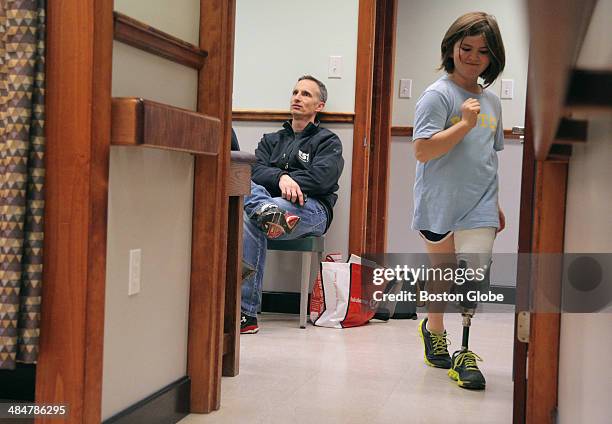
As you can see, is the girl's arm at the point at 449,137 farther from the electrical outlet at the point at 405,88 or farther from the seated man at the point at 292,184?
the electrical outlet at the point at 405,88

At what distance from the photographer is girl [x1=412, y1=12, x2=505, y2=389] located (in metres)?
2.60

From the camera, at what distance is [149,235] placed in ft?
5.93

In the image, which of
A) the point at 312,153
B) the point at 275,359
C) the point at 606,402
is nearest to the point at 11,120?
the point at 606,402

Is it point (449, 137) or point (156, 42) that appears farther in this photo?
point (449, 137)

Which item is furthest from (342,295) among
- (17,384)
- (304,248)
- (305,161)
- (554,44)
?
(554,44)

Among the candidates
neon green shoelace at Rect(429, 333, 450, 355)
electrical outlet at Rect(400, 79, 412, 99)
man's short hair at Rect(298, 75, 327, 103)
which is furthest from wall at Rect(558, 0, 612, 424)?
electrical outlet at Rect(400, 79, 412, 99)

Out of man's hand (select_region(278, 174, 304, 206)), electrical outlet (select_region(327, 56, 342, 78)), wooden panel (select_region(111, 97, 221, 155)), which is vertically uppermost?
electrical outlet (select_region(327, 56, 342, 78))

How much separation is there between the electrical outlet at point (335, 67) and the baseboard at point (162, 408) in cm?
224

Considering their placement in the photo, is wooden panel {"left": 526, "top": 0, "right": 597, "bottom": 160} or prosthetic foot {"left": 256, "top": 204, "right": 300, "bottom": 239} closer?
wooden panel {"left": 526, "top": 0, "right": 597, "bottom": 160}

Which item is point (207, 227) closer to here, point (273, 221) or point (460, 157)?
point (460, 157)

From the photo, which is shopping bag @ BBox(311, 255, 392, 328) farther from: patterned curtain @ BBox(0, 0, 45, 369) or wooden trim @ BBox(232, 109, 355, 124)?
patterned curtain @ BBox(0, 0, 45, 369)

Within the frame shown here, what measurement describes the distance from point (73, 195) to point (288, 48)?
8.84 feet

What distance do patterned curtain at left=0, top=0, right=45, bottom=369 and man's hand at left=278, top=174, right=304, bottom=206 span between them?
2.17m

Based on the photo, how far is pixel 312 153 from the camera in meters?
3.76
